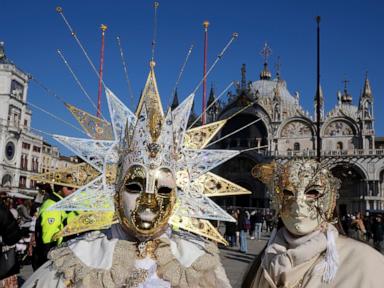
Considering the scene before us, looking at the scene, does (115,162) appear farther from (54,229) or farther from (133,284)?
(54,229)

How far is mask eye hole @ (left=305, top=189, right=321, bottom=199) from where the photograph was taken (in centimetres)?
259

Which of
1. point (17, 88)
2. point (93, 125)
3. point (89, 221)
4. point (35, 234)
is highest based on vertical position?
point (17, 88)

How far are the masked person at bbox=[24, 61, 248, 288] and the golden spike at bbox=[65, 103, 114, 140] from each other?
0.13 meters

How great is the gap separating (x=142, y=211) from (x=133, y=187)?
16 centimetres

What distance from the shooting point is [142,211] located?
2176 millimetres

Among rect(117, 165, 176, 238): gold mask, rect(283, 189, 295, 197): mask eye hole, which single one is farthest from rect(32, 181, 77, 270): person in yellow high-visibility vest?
rect(283, 189, 295, 197): mask eye hole

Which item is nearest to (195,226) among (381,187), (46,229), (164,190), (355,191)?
(164,190)

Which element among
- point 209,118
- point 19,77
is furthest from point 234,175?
point 19,77

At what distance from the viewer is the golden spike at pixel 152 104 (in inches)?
93.7

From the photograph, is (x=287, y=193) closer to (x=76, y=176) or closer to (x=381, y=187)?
(x=76, y=176)

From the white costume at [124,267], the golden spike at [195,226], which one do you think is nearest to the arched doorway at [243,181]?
the golden spike at [195,226]

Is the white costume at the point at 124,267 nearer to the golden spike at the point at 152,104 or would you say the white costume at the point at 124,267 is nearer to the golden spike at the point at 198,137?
the golden spike at the point at 152,104

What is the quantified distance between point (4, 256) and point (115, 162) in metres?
2.05

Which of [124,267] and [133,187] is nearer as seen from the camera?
[124,267]
